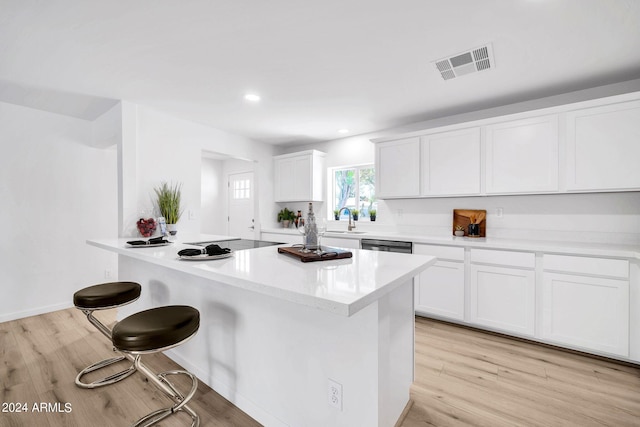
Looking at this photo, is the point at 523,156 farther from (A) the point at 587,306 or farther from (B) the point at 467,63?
(A) the point at 587,306

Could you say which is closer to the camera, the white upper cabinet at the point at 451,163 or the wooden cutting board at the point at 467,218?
the white upper cabinet at the point at 451,163

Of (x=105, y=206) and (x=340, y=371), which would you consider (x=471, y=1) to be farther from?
(x=105, y=206)

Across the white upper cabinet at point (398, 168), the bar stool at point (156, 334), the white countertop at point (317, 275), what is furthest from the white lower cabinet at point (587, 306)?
the bar stool at point (156, 334)

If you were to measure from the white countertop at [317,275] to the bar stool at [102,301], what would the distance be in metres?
0.49

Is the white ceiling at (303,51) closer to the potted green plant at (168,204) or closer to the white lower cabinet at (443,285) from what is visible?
the potted green plant at (168,204)

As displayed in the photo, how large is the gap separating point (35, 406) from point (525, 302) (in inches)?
149

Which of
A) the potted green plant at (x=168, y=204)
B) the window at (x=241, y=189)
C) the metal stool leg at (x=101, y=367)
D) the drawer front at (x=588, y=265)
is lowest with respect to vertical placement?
the metal stool leg at (x=101, y=367)

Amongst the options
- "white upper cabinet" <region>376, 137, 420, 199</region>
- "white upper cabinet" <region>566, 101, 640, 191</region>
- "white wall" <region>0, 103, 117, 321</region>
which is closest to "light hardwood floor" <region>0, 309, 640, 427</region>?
"white wall" <region>0, 103, 117, 321</region>

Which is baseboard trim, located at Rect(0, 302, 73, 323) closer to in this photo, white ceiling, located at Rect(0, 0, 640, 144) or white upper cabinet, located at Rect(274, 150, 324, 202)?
white ceiling, located at Rect(0, 0, 640, 144)

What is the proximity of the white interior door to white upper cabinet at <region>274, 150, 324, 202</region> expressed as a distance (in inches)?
44.5

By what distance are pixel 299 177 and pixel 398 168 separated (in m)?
1.72

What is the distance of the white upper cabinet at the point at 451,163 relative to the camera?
3.14 m

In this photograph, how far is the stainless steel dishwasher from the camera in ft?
10.8

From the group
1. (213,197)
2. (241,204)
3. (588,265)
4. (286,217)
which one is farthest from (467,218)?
(213,197)
